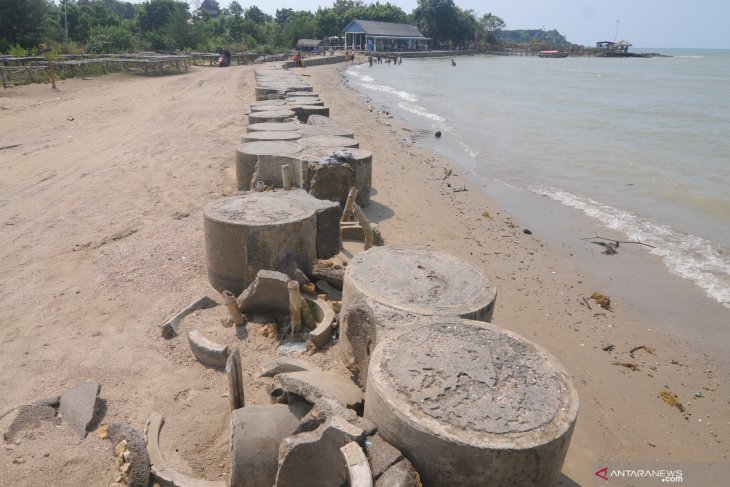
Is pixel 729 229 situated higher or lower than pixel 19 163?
lower

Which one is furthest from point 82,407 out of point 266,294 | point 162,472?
point 266,294

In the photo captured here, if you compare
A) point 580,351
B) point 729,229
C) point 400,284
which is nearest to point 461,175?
point 729,229

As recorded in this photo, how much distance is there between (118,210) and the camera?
7.96 meters

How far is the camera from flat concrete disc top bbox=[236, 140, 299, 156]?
8.05m

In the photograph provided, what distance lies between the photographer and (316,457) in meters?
2.97

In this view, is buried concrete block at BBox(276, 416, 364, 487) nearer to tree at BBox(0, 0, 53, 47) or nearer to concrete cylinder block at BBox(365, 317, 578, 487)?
concrete cylinder block at BBox(365, 317, 578, 487)

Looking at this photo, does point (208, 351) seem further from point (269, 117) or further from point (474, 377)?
point (269, 117)

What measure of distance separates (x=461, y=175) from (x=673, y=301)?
6471 millimetres

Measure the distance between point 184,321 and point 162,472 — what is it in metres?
1.91

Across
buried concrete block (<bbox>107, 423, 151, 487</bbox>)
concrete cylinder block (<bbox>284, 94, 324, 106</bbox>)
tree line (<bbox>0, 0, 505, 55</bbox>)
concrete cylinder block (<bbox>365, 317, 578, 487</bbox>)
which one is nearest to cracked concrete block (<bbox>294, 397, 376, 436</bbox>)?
concrete cylinder block (<bbox>365, 317, 578, 487</bbox>)

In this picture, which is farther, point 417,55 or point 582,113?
point 417,55

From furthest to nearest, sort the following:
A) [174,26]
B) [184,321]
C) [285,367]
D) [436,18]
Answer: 1. [436,18]
2. [174,26]
3. [184,321]
4. [285,367]

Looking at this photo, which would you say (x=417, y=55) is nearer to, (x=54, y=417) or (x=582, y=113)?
(x=582, y=113)

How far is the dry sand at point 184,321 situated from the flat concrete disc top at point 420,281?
81 centimetres
